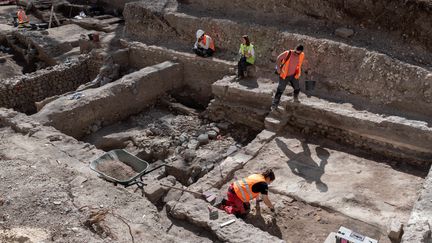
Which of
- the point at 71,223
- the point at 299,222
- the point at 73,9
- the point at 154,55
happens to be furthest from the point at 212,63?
the point at 73,9

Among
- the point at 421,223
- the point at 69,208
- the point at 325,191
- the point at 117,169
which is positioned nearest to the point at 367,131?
the point at 325,191

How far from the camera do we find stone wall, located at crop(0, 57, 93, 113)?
10805 mm

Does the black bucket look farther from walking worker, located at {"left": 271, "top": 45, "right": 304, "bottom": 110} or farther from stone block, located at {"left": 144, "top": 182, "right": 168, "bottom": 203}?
stone block, located at {"left": 144, "top": 182, "right": 168, "bottom": 203}

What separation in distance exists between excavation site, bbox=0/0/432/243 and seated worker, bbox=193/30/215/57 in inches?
1.4

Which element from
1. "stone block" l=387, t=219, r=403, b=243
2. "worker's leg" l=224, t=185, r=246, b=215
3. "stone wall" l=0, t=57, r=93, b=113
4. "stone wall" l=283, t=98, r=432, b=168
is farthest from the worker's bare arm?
"stone wall" l=0, t=57, r=93, b=113

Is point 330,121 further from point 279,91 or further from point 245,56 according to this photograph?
point 245,56

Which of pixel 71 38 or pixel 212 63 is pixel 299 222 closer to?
pixel 212 63

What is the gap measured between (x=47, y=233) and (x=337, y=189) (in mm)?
4511

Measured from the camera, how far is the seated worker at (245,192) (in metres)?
6.12

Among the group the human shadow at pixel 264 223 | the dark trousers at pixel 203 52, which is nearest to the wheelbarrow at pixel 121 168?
the human shadow at pixel 264 223

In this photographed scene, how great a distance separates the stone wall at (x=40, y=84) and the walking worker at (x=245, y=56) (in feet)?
15.8

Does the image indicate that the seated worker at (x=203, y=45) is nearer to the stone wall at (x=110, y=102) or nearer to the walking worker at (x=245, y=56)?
the stone wall at (x=110, y=102)

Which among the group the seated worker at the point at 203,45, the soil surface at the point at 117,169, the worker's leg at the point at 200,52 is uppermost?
the seated worker at the point at 203,45

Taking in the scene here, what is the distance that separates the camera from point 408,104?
26.9 ft
